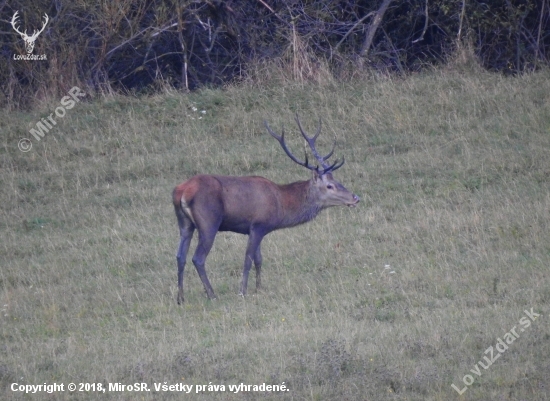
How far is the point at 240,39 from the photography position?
17953mm

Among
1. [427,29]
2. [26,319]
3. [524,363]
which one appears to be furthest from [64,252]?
[427,29]

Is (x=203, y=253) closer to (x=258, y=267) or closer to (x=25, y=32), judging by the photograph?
(x=258, y=267)

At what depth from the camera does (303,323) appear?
294 inches

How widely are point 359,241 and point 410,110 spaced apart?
4733 mm

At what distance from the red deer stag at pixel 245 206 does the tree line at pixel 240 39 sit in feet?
20.3

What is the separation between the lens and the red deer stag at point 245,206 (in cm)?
874

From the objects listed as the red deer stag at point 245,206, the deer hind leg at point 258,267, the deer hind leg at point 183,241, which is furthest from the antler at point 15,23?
the deer hind leg at point 258,267

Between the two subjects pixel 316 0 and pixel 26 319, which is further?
pixel 316 0

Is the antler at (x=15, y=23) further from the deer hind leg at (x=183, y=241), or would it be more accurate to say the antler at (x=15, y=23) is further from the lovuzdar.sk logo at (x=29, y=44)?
the deer hind leg at (x=183, y=241)

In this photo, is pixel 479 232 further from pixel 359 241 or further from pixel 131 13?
pixel 131 13

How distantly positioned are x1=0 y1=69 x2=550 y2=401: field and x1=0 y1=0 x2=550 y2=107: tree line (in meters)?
1.28

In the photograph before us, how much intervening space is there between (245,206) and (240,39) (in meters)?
9.51

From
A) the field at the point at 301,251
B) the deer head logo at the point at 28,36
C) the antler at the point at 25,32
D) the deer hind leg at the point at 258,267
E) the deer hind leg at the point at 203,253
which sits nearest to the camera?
the field at the point at 301,251

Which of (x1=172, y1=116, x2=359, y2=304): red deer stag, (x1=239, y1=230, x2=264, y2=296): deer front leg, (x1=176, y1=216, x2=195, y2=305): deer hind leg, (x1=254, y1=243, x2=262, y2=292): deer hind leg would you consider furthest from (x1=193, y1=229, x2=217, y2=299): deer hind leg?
(x1=254, y1=243, x2=262, y2=292): deer hind leg
